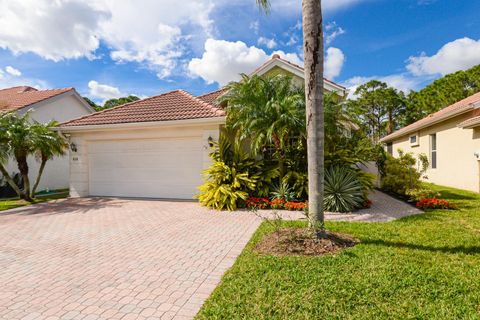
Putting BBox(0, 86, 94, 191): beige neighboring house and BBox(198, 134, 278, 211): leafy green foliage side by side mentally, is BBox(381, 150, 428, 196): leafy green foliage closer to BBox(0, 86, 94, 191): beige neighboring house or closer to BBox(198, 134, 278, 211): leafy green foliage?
BBox(198, 134, 278, 211): leafy green foliage

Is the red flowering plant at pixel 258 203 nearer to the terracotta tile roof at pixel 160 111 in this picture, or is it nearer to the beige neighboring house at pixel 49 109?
the terracotta tile roof at pixel 160 111

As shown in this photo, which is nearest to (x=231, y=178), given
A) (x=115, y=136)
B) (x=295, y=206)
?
(x=295, y=206)

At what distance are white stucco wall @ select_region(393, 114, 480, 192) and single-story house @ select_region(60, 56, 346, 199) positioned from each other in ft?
20.7

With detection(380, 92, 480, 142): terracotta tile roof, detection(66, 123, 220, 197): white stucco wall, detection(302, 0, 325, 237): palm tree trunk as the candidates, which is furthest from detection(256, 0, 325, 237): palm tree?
detection(380, 92, 480, 142): terracotta tile roof

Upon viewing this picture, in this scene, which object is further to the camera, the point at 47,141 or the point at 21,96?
the point at 21,96

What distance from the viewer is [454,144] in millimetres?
13320

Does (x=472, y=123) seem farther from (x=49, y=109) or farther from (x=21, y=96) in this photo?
(x=21, y=96)

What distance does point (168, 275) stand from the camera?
408cm

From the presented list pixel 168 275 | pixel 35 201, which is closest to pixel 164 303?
pixel 168 275

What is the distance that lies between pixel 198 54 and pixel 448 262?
12517mm

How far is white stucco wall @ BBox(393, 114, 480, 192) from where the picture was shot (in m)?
11.8

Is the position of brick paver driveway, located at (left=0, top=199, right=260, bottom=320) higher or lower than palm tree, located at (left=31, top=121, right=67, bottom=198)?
lower

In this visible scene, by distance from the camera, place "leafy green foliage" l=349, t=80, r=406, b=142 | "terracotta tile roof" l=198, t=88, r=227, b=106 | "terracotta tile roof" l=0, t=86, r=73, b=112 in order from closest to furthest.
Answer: "terracotta tile roof" l=198, t=88, r=227, b=106 < "terracotta tile roof" l=0, t=86, r=73, b=112 < "leafy green foliage" l=349, t=80, r=406, b=142

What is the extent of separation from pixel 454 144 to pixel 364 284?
45.2 feet
